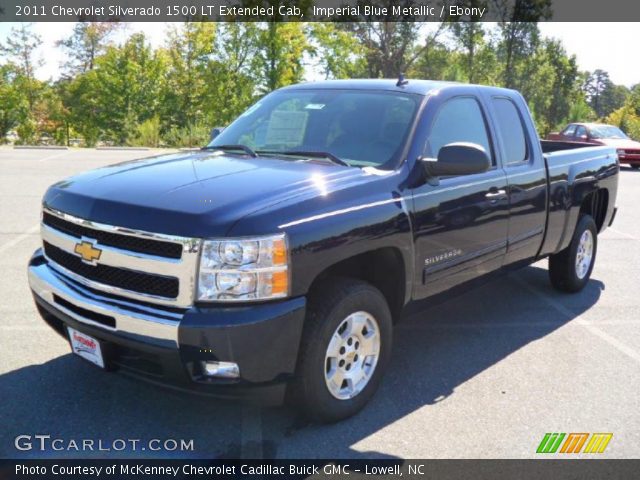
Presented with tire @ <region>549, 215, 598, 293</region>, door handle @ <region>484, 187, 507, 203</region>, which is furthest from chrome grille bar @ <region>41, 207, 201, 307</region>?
tire @ <region>549, 215, 598, 293</region>

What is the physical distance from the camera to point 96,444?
334 cm

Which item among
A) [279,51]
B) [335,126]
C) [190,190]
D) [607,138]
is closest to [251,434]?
[190,190]

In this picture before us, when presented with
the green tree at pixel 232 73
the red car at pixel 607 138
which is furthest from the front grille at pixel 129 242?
the green tree at pixel 232 73

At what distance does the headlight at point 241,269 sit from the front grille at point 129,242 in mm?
166

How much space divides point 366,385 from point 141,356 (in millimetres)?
1323

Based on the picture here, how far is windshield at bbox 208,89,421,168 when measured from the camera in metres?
4.10

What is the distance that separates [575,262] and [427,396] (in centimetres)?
291

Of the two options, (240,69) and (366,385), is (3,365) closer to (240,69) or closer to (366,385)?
(366,385)

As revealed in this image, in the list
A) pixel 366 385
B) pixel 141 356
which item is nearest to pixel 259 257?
pixel 141 356

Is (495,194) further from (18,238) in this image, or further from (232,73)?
(232,73)

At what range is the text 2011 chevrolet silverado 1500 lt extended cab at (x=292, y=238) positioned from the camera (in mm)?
3006

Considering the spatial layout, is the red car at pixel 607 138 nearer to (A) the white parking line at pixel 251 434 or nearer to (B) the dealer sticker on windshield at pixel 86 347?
(A) the white parking line at pixel 251 434

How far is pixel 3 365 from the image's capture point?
4.20m

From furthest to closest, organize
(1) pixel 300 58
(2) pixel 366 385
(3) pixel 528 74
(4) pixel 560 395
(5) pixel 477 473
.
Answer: (3) pixel 528 74
(1) pixel 300 58
(4) pixel 560 395
(2) pixel 366 385
(5) pixel 477 473
